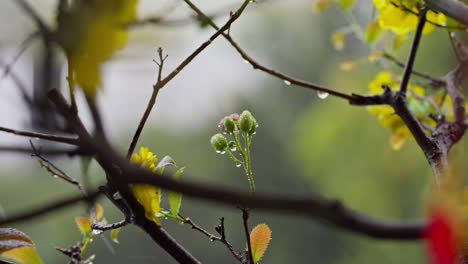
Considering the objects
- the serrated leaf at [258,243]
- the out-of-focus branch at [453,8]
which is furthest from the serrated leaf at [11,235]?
the out-of-focus branch at [453,8]

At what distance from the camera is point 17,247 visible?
26cm

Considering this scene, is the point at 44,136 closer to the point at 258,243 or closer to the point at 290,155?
the point at 258,243

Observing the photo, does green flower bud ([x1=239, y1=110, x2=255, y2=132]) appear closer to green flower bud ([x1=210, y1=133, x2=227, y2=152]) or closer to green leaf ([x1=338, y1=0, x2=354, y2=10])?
green flower bud ([x1=210, y1=133, x2=227, y2=152])

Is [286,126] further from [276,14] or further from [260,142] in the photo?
[276,14]

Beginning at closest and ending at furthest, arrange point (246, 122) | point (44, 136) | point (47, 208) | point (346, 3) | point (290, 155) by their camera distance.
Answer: point (47, 208) < point (44, 136) < point (246, 122) < point (346, 3) < point (290, 155)

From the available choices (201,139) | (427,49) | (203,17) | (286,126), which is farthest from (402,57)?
(203,17)

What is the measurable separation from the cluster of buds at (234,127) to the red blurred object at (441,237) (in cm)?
21

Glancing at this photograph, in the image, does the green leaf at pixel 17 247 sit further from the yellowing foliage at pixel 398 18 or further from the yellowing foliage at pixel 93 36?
the yellowing foliage at pixel 398 18

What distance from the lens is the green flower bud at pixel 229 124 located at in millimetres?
341

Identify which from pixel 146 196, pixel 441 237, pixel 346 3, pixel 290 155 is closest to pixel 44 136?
pixel 146 196

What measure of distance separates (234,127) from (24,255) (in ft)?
0.54

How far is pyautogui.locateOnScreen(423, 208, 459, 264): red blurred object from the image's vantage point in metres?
0.12

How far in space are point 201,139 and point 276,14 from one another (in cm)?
223

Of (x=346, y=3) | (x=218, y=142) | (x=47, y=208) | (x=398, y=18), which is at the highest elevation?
(x=346, y=3)
